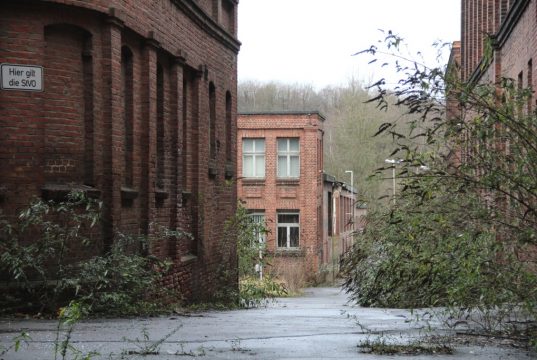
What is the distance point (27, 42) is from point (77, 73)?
3.81 ft

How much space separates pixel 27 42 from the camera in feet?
44.0

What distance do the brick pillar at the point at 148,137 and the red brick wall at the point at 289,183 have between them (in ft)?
108

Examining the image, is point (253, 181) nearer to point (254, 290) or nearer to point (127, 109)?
point (254, 290)

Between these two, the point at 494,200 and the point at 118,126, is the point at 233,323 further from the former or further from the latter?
the point at 494,200

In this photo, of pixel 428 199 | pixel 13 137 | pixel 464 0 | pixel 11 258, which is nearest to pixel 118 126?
pixel 13 137

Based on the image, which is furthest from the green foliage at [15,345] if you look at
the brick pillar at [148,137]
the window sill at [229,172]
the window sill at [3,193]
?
the window sill at [229,172]

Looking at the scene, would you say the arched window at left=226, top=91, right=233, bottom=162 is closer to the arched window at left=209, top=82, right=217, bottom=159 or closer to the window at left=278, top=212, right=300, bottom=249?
the arched window at left=209, top=82, right=217, bottom=159

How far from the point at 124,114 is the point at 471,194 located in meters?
8.15

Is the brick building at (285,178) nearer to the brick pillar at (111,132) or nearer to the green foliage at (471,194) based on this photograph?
the brick pillar at (111,132)

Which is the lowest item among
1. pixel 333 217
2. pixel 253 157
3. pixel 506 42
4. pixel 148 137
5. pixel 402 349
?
pixel 402 349

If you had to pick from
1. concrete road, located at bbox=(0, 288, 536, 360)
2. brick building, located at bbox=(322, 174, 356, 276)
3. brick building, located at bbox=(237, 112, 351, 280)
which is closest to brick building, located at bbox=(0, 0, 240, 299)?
concrete road, located at bbox=(0, 288, 536, 360)

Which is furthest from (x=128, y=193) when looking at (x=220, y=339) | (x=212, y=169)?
(x=212, y=169)

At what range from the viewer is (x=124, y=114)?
644 inches

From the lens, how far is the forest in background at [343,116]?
7494 cm
